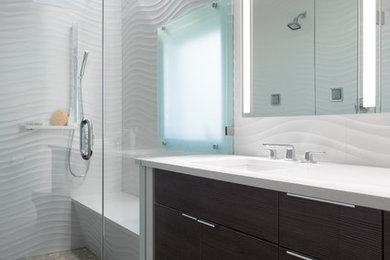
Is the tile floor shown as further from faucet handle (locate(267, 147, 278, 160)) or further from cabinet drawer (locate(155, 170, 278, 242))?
faucet handle (locate(267, 147, 278, 160))

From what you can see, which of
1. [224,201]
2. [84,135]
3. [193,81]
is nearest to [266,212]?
[224,201]

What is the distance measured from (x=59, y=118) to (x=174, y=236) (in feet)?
3.71

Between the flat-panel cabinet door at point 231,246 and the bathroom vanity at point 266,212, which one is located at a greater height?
the bathroom vanity at point 266,212

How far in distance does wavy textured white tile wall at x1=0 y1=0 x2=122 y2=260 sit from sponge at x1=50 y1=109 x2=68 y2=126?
0.03m

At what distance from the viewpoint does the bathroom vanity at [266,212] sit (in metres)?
0.78

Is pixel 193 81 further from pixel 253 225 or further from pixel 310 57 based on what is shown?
pixel 253 225

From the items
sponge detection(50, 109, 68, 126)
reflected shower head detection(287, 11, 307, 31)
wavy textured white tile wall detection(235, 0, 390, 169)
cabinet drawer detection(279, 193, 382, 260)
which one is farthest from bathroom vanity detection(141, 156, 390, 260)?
sponge detection(50, 109, 68, 126)

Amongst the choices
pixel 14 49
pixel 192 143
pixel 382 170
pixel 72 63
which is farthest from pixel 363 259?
pixel 14 49

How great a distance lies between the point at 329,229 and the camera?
84 centimetres

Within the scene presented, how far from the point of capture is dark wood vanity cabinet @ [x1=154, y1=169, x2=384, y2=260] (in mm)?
787

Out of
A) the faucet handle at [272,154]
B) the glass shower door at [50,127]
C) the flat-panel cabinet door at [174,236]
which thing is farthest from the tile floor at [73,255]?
the faucet handle at [272,154]

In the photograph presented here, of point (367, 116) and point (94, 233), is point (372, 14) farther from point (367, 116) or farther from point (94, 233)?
point (94, 233)

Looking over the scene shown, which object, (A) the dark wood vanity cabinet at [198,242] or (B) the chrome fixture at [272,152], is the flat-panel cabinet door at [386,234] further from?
(B) the chrome fixture at [272,152]

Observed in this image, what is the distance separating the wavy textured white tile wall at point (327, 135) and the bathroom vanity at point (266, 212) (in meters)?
0.11
